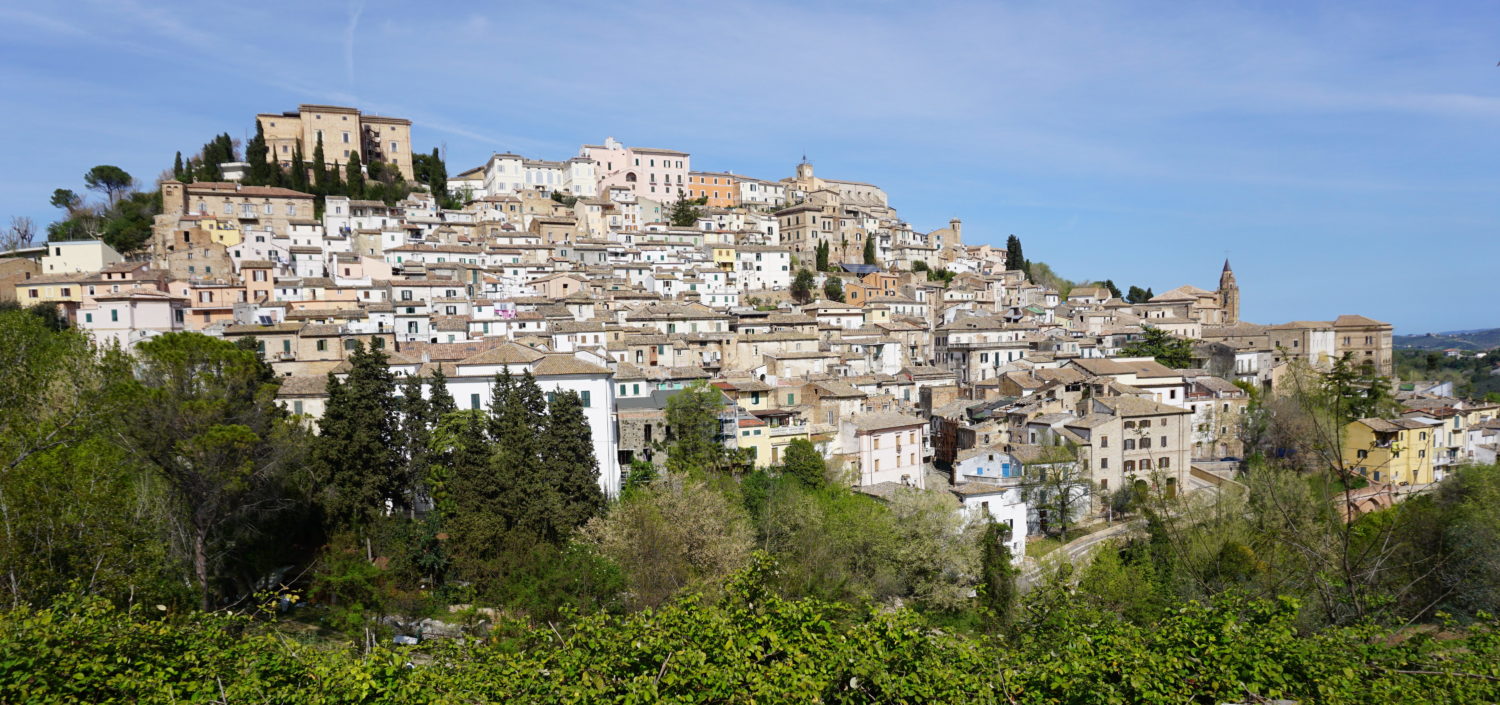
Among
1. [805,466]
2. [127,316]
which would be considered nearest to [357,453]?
[805,466]

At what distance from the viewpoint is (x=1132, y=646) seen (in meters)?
9.16

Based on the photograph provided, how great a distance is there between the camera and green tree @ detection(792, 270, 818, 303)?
64250 mm

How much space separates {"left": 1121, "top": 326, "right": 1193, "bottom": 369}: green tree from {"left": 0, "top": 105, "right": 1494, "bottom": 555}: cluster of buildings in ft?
7.09

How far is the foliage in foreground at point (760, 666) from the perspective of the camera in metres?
8.21

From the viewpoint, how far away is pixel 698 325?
1800 inches

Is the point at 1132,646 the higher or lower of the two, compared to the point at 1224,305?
lower

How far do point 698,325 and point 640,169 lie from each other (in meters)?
41.3

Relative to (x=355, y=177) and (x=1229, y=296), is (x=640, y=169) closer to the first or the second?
(x=355, y=177)

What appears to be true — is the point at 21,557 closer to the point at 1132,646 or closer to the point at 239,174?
the point at 1132,646

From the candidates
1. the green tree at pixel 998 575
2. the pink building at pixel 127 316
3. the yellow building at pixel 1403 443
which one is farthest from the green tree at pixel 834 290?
the pink building at pixel 127 316

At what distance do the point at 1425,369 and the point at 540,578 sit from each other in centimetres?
6488

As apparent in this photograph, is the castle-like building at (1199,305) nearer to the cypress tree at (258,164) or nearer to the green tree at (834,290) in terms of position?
the green tree at (834,290)

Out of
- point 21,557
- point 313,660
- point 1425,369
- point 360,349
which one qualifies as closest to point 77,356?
point 360,349

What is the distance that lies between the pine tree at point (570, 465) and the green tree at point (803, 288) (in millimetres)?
40704
